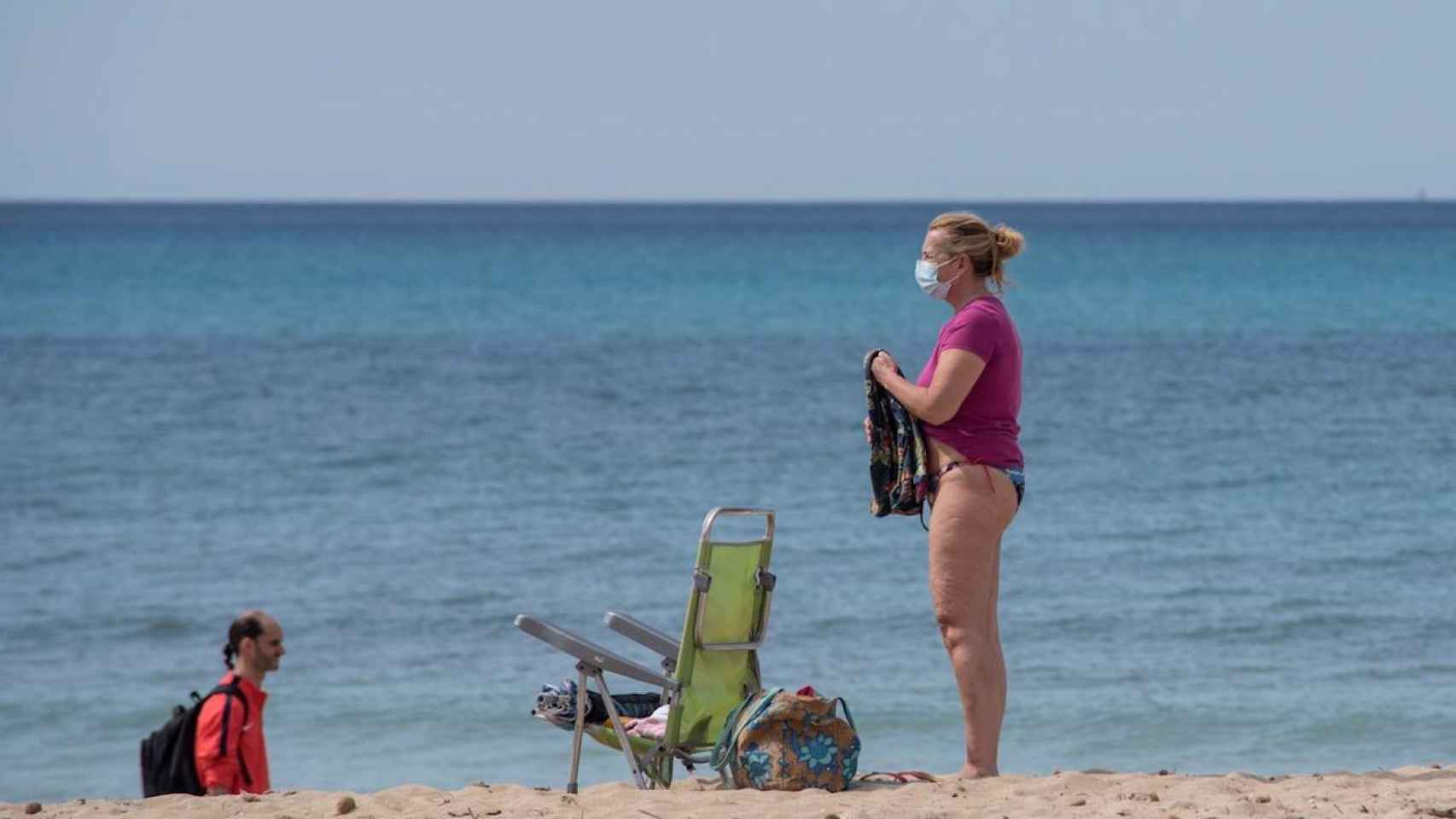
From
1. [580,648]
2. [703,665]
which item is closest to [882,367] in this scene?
[703,665]

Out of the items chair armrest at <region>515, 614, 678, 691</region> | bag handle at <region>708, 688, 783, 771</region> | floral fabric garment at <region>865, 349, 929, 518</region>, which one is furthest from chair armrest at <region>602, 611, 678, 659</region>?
floral fabric garment at <region>865, 349, 929, 518</region>

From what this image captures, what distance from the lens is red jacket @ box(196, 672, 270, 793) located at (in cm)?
509

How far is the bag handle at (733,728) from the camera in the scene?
4.97 m

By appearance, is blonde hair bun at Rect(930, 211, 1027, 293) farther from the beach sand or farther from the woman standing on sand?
the beach sand

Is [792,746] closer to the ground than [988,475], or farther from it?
closer to the ground

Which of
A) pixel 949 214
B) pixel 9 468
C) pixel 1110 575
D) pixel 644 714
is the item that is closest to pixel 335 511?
pixel 9 468

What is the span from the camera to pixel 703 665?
5.14 metres

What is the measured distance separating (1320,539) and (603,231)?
92.7m

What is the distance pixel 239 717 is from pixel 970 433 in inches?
83.9

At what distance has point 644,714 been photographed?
18.7ft

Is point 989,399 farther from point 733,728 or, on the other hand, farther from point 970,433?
point 733,728

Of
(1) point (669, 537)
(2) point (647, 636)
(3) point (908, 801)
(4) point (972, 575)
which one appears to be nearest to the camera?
(3) point (908, 801)

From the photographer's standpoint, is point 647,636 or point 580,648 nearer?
point 580,648

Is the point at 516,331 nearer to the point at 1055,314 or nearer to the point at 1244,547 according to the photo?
the point at 1055,314
